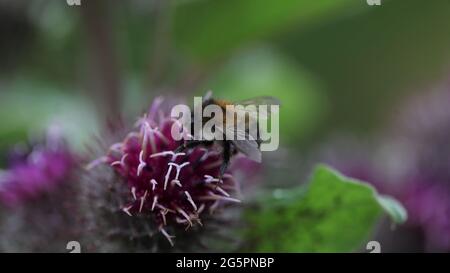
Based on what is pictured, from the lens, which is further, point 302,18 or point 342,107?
point 342,107

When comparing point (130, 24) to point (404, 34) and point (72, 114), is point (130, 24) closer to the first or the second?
point (72, 114)

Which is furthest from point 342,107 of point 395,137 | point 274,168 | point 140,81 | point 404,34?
point 274,168

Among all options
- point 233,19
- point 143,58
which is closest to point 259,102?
point 233,19

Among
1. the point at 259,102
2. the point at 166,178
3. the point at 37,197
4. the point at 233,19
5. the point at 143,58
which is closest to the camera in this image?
the point at 166,178

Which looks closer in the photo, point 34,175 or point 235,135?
point 235,135

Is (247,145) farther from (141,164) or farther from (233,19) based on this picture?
(233,19)

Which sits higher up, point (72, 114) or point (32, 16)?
point (32, 16)
